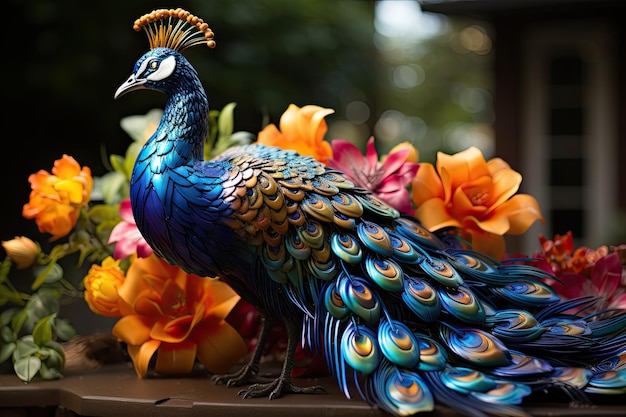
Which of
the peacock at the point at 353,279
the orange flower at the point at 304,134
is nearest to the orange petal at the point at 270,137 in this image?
the orange flower at the point at 304,134

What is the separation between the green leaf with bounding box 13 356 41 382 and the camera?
1.39 meters

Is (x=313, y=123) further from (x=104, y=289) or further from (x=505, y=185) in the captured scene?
(x=104, y=289)

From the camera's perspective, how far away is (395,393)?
3.56 ft

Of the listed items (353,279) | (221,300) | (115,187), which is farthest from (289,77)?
(353,279)

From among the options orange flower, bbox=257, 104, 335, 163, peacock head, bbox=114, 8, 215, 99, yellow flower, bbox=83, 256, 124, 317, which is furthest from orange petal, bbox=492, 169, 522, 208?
yellow flower, bbox=83, 256, 124, 317

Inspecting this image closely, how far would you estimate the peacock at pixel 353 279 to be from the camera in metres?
1.11

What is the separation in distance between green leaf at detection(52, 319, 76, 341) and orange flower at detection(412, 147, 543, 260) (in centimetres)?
68

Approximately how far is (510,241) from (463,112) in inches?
393

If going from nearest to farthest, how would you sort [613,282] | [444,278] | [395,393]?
[395,393], [444,278], [613,282]

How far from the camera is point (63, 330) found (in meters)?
1.50

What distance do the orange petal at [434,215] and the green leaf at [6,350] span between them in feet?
2.54

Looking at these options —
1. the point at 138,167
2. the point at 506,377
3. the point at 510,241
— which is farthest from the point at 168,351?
the point at 510,241

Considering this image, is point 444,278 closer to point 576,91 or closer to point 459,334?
point 459,334

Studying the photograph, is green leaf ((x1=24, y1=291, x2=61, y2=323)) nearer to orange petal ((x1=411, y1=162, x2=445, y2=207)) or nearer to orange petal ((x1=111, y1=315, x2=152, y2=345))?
orange petal ((x1=111, y1=315, x2=152, y2=345))
